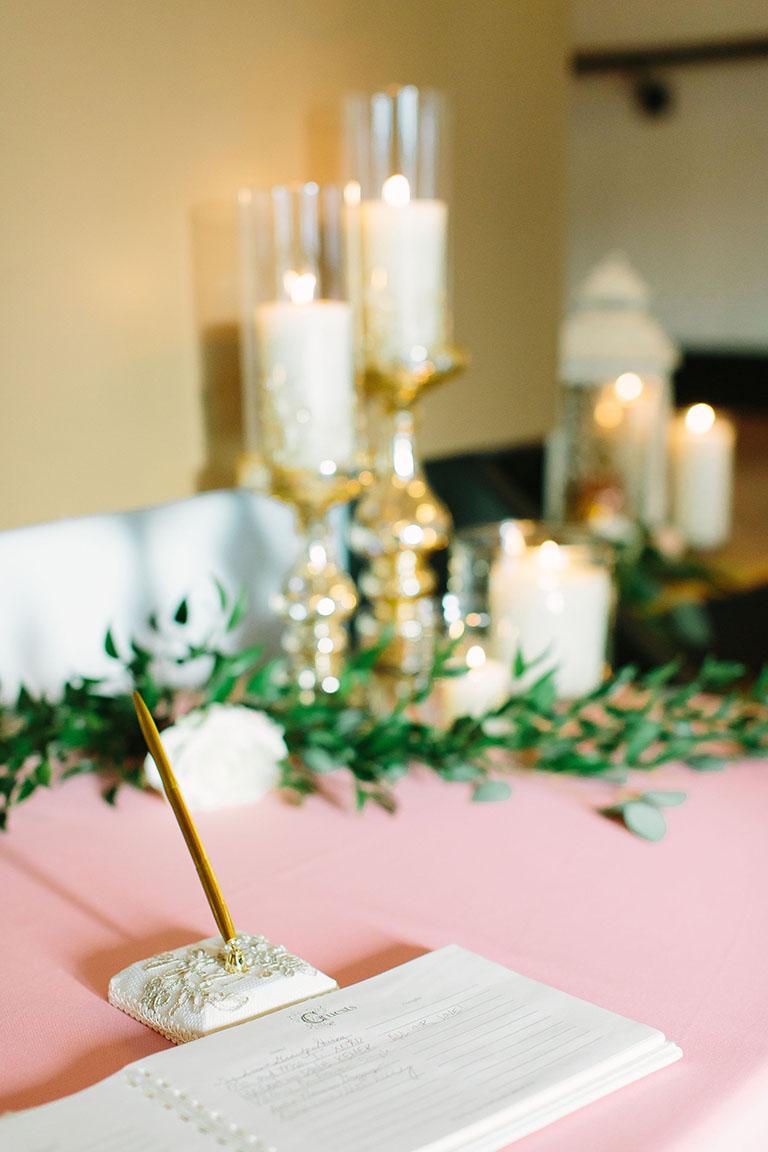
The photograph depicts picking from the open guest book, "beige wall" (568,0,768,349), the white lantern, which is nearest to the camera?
the open guest book

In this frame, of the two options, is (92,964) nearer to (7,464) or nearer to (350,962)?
(350,962)

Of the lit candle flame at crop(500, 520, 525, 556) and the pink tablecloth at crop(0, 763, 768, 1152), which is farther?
the lit candle flame at crop(500, 520, 525, 556)

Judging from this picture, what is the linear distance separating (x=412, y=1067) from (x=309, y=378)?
0.61 meters

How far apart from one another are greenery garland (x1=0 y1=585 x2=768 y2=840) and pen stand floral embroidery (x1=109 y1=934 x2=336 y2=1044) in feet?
0.69

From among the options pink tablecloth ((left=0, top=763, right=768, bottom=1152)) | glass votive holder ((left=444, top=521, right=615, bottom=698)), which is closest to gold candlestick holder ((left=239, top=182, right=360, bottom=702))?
glass votive holder ((left=444, top=521, right=615, bottom=698))

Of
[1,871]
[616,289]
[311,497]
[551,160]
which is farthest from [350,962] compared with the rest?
[616,289]

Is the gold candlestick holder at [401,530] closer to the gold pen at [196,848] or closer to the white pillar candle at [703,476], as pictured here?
the gold pen at [196,848]

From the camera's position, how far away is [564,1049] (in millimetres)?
464

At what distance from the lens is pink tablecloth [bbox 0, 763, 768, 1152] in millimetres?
470

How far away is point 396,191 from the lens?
3.44 ft

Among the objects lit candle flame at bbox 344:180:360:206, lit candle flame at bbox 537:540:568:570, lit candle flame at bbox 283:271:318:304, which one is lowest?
lit candle flame at bbox 537:540:568:570

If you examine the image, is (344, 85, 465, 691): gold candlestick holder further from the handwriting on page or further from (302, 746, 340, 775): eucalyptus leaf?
the handwriting on page

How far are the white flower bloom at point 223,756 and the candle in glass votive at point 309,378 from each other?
26 cm

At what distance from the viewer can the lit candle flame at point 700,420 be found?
1711 millimetres
